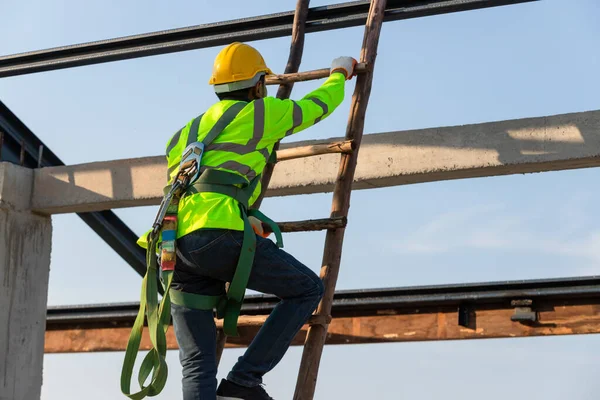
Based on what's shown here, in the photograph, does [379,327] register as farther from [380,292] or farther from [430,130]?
[430,130]

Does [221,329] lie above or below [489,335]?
below

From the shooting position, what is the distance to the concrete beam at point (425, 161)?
6324 mm

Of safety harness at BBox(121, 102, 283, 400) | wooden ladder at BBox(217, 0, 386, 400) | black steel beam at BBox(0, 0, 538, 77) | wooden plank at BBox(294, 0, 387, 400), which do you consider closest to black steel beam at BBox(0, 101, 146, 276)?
black steel beam at BBox(0, 0, 538, 77)

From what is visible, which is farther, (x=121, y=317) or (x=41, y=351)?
(x=121, y=317)

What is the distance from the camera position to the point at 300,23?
6.50 meters

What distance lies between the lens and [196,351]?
455 centimetres

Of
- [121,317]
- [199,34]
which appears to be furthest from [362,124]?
[121,317]

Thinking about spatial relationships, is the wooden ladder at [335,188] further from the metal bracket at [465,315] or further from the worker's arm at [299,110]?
the metal bracket at [465,315]

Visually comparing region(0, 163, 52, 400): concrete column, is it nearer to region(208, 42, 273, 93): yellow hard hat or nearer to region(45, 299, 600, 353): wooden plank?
region(45, 299, 600, 353): wooden plank

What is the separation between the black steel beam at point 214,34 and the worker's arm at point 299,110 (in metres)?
1.86

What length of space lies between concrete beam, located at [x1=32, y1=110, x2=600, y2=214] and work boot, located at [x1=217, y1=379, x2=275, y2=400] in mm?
2497

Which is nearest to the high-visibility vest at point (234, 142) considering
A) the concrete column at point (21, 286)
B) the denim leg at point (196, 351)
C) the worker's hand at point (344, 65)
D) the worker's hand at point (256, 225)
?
the worker's hand at point (256, 225)

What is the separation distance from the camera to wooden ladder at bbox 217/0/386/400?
499cm

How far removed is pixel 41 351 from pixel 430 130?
137 inches
